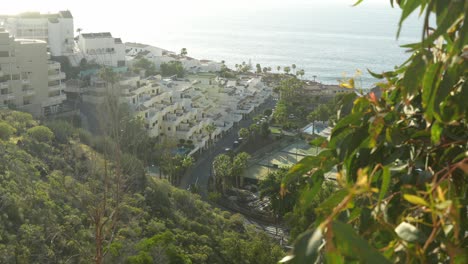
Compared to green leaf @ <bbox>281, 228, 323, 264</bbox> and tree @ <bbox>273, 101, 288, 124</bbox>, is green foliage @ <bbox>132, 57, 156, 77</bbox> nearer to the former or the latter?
tree @ <bbox>273, 101, 288, 124</bbox>

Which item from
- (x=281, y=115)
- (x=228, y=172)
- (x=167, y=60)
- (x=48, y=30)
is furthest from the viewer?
(x=167, y=60)

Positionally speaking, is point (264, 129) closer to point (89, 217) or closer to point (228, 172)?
point (228, 172)

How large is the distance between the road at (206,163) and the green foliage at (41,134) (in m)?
2.94

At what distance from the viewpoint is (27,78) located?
493 inches

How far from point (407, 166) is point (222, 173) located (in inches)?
394

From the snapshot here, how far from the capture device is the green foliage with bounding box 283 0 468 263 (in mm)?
455

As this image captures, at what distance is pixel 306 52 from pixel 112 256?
34.0 metres

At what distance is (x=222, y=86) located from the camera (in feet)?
59.9

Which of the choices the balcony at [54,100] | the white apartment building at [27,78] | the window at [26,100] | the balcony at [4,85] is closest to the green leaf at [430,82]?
the white apartment building at [27,78]

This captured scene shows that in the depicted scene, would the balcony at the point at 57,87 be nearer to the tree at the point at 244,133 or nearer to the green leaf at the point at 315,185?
the tree at the point at 244,133

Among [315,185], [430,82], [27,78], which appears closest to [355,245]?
[430,82]

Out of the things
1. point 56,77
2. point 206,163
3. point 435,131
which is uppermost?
point 435,131

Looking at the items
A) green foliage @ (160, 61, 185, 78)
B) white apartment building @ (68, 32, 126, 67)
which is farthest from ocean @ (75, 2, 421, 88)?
white apartment building @ (68, 32, 126, 67)

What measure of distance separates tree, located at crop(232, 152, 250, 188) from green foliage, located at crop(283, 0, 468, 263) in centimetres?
991
